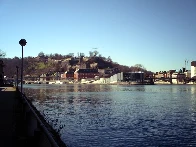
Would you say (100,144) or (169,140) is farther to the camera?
(169,140)

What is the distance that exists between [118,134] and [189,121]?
1186 centimetres

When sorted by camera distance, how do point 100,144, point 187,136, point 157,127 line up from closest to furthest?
point 100,144 < point 187,136 < point 157,127

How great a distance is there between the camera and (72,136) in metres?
22.7

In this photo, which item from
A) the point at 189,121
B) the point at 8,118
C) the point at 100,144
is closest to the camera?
the point at 8,118

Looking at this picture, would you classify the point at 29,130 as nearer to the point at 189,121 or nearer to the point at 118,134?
the point at 118,134

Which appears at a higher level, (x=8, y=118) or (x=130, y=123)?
(x=8, y=118)

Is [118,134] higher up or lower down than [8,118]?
lower down

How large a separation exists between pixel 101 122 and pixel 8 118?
1371 cm

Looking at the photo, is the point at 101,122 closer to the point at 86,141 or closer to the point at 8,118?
the point at 86,141

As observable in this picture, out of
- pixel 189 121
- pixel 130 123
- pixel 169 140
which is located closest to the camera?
pixel 169 140

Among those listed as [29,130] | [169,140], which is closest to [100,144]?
[169,140]

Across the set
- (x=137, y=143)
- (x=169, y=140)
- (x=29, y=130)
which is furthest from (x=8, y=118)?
(x=169, y=140)

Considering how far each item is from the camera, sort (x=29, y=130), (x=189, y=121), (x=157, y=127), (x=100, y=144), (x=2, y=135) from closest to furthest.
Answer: (x=2, y=135), (x=29, y=130), (x=100, y=144), (x=157, y=127), (x=189, y=121)

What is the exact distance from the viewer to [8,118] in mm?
17859
